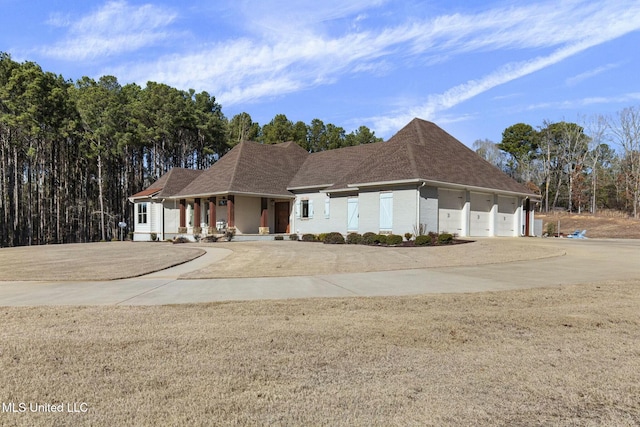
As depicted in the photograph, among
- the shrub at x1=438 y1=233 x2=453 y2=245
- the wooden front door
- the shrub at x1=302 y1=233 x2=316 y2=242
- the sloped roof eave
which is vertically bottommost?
the shrub at x1=302 y1=233 x2=316 y2=242

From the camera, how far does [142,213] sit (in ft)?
110

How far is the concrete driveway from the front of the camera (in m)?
8.18

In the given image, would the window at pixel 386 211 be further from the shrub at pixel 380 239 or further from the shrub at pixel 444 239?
the shrub at pixel 444 239

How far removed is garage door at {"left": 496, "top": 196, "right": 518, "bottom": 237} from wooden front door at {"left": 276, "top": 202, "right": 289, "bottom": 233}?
561 inches

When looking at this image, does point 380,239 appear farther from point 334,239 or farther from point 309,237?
point 309,237

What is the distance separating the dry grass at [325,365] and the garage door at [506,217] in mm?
21075

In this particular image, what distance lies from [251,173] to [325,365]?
1006 inches

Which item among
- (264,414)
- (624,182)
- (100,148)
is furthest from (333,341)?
(624,182)

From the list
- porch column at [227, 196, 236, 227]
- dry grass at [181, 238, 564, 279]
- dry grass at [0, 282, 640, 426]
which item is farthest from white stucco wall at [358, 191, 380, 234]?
dry grass at [0, 282, 640, 426]

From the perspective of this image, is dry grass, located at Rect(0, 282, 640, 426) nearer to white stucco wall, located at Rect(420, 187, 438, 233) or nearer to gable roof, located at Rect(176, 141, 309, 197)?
white stucco wall, located at Rect(420, 187, 438, 233)

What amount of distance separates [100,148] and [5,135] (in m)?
7.37

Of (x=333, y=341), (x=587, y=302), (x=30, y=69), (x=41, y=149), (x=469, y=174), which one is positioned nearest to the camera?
(x=333, y=341)

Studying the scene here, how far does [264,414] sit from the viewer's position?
10.4ft

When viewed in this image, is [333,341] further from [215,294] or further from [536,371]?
[215,294]
